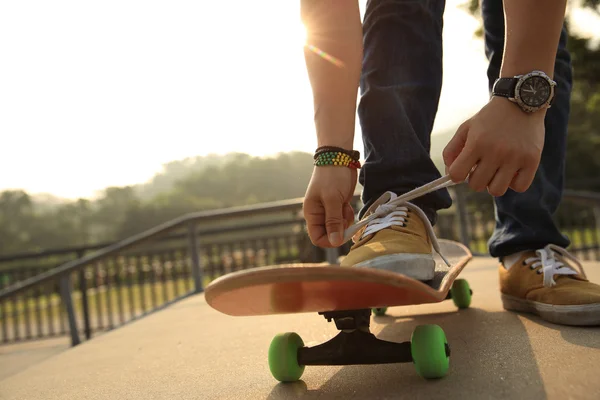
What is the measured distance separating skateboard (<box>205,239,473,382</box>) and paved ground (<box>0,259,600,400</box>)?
4cm

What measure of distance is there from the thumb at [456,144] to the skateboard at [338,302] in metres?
0.22

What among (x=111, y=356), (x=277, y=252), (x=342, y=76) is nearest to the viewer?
(x=342, y=76)

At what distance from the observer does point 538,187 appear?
1.44 metres

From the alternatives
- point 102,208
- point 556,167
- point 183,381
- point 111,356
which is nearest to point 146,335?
point 111,356

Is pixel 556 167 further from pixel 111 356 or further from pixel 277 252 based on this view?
pixel 277 252

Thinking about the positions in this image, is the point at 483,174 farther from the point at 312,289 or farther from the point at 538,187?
the point at 538,187

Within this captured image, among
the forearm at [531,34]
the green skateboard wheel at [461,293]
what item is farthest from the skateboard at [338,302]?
the green skateboard wheel at [461,293]

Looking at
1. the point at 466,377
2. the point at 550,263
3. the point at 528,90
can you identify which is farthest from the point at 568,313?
the point at 528,90

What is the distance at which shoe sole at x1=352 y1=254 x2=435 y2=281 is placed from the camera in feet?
3.13

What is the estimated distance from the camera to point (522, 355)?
3.20 ft

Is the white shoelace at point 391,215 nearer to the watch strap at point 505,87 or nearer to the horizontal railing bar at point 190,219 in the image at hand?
the watch strap at point 505,87

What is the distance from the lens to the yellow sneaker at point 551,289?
113cm

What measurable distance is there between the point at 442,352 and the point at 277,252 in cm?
471

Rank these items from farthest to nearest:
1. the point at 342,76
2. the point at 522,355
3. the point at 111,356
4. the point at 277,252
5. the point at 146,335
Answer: the point at 277,252 < the point at 146,335 < the point at 111,356 < the point at 342,76 < the point at 522,355
